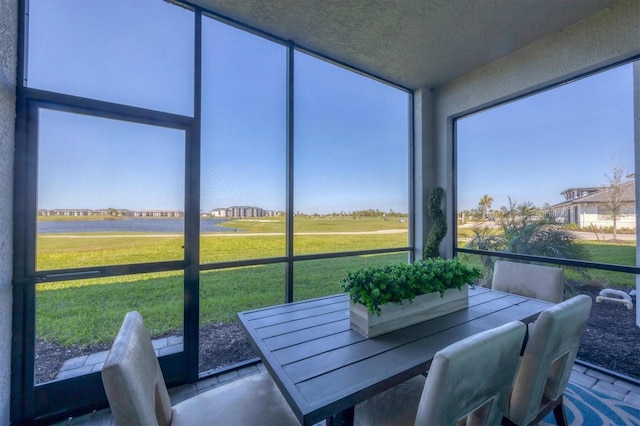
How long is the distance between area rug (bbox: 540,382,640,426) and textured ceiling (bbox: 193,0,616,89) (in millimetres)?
3198

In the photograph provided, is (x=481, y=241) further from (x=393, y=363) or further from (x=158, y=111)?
(x=158, y=111)

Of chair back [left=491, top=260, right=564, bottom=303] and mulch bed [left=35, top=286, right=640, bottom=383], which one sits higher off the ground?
chair back [left=491, top=260, right=564, bottom=303]

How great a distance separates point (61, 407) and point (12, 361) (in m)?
0.44

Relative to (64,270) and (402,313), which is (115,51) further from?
(402,313)

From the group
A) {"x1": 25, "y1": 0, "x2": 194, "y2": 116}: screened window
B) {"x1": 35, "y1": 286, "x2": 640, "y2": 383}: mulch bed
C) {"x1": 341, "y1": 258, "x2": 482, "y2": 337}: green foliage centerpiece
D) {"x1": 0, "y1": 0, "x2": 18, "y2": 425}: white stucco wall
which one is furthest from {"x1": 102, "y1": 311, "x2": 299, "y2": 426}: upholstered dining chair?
{"x1": 25, "y1": 0, "x2": 194, "y2": 116}: screened window

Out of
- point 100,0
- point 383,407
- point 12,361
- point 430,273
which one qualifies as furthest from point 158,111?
point 383,407

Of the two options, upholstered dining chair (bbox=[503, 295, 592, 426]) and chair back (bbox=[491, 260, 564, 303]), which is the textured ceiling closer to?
chair back (bbox=[491, 260, 564, 303])

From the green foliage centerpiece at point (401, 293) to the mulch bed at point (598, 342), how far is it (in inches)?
53.0

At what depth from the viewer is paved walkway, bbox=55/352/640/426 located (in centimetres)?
187

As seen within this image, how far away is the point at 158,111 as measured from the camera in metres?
2.21

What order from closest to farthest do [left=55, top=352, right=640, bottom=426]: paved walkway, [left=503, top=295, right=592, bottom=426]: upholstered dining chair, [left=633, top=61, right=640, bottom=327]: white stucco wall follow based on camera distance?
[left=503, top=295, right=592, bottom=426]: upholstered dining chair
[left=55, top=352, right=640, bottom=426]: paved walkway
[left=633, top=61, right=640, bottom=327]: white stucco wall

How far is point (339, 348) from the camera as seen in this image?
1.29 meters

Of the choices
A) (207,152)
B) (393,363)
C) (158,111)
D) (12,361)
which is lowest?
(12,361)

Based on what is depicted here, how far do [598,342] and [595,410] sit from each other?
0.92m
